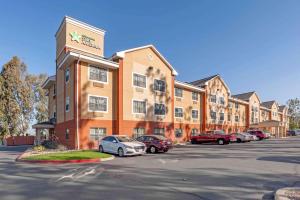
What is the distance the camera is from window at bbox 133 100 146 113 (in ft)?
98.4

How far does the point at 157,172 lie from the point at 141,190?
3.37 metres

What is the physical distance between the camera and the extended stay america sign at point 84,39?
30005 millimetres

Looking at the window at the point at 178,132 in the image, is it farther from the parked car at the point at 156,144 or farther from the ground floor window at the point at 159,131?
the parked car at the point at 156,144

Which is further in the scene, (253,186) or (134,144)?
(134,144)

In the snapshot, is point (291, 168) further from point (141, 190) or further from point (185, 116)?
point (185, 116)

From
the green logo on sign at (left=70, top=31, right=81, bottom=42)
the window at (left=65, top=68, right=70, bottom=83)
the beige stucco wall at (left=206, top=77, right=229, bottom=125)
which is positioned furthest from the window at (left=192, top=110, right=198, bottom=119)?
the window at (left=65, top=68, right=70, bottom=83)

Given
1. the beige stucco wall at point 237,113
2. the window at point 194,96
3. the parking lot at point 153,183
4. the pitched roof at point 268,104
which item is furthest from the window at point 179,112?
the pitched roof at point 268,104

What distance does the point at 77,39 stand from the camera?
3036cm

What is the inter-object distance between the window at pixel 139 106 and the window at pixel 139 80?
1866 mm

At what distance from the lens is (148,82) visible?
31953 mm

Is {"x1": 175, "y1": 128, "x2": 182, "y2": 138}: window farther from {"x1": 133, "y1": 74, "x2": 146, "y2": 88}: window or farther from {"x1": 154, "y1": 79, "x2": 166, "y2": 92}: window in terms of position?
{"x1": 133, "y1": 74, "x2": 146, "y2": 88}: window

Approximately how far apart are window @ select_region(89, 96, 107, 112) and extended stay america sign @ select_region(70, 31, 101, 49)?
7.56m

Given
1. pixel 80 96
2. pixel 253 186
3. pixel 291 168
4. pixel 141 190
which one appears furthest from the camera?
pixel 80 96

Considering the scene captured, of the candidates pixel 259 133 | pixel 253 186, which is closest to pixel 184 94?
pixel 259 133
